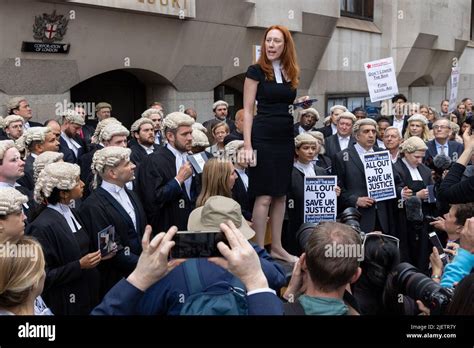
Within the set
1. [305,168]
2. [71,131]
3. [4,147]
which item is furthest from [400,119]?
[4,147]

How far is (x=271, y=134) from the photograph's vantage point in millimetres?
4906

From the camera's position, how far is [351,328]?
2070mm

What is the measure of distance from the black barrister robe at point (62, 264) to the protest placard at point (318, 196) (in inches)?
93.4

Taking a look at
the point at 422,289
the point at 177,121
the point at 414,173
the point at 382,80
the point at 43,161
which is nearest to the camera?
the point at 422,289

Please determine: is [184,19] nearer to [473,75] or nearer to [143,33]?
[143,33]

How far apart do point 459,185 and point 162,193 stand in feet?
7.60

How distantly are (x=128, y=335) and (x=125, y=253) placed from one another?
2185 mm

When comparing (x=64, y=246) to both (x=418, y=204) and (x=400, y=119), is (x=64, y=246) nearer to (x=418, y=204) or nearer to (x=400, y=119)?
(x=418, y=204)

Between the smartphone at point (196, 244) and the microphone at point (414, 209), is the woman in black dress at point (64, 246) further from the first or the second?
the microphone at point (414, 209)

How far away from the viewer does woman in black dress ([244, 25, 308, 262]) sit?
487 cm

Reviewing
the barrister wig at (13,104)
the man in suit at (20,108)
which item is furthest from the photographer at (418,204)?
the barrister wig at (13,104)

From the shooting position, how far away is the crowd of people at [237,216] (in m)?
2.29

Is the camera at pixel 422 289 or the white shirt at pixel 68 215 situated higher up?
the white shirt at pixel 68 215

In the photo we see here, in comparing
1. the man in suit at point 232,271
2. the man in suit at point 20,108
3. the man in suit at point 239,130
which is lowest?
the man in suit at point 232,271
